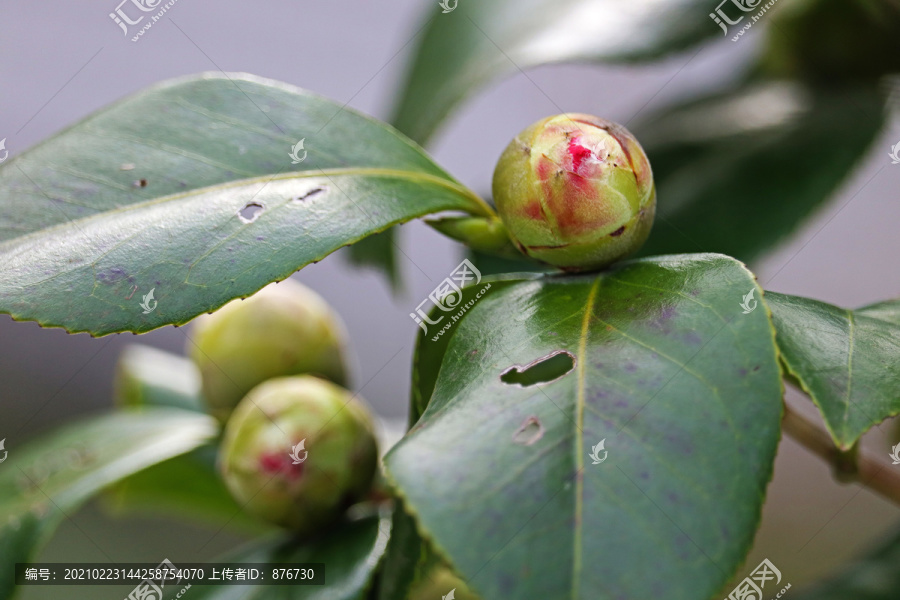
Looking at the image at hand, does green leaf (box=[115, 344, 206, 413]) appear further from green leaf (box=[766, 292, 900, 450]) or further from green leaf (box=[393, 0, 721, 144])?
green leaf (box=[766, 292, 900, 450])

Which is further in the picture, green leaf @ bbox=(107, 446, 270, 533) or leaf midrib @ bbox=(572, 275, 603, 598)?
green leaf @ bbox=(107, 446, 270, 533)

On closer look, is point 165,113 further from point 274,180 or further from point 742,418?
point 742,418

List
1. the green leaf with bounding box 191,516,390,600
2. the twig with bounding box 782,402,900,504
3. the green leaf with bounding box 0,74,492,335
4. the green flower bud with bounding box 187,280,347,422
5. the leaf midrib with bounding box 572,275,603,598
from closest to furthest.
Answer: the leaf midrib with bounding box 572,275,603,598
the green leaf with bounding box 0,74,492,335
the green leaf with bounding box 191,516,390,600
the twig with bounding box 782,402,900,504
the green flower bud with bounding box 187,280,347,422

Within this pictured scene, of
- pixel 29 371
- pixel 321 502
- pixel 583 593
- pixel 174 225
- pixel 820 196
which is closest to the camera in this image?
pixel 583 593

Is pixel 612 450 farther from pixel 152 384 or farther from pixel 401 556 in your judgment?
pixel 152 384

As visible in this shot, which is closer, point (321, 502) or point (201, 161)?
point (201, 161)

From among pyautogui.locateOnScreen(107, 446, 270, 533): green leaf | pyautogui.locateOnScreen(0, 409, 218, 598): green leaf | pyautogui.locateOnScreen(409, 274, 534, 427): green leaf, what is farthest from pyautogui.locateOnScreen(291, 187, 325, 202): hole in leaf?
pyautogui.locateOnScreen(107, 446, 270, 533): green leaf

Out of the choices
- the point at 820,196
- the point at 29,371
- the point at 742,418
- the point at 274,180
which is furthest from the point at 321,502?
the point at 29,371
